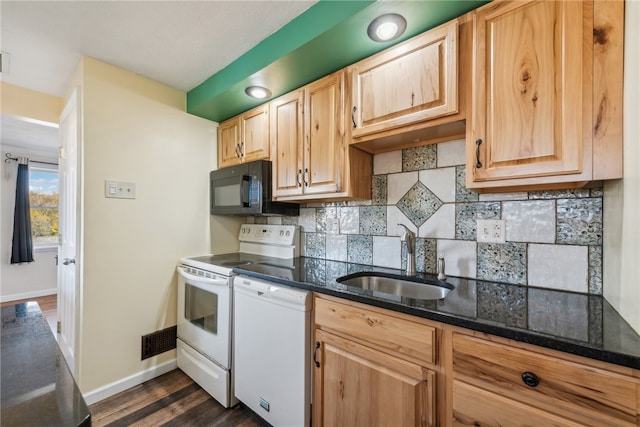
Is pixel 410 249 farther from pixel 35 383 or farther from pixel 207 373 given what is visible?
pixel 207 373

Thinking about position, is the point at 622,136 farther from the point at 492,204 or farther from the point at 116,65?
the point at 116,65

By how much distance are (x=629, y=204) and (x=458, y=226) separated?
2.16ft

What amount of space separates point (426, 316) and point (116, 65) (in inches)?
99.4

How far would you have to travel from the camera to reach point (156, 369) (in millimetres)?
2043

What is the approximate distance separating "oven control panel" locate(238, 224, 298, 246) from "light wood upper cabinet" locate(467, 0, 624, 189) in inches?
54.2

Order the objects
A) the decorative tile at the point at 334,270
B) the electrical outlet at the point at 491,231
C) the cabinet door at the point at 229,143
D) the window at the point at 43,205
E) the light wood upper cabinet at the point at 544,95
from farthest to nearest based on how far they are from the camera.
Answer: the window at the point at 43,205
the cabinet door at the point at 229,143
the decorative tile at the point at 334,270
the electrical outlet at the point at 491,231
the light wood upper cabinet at the point at 544,95

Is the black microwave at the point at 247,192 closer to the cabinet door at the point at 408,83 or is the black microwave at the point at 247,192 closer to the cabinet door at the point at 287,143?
the cabinet door at the point at 287,143

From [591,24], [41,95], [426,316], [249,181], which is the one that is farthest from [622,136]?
[41,95]

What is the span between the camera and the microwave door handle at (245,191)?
79.4 inches

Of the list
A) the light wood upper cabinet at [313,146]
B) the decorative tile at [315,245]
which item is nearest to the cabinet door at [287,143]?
the light wood upper cabinet at [313,146]

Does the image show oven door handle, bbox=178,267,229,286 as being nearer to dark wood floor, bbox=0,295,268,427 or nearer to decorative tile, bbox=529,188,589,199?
dark wood floor, bbox=0,295,268,427

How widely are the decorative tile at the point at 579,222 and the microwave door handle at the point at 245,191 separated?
6.05ft

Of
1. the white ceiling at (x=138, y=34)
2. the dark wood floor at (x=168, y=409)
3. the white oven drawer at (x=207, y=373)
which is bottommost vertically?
the dark wood floor at (x=168, y=409)

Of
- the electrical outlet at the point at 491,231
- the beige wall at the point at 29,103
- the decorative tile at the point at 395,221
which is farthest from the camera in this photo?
the beige wall at the point at 29,103
